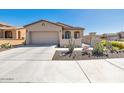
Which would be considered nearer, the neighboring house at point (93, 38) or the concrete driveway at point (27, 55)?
the concrete driveway at point (27, 55)

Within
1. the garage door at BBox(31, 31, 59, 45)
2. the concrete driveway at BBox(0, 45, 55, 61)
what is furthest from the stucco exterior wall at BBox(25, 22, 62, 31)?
the concrete driveway at BBox(0, 45, 55, 61)

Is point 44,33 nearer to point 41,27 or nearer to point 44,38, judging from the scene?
point 44,38

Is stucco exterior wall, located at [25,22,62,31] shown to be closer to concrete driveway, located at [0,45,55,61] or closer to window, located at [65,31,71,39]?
window, located at [65,31,71,39]

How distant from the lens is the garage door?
2650 cm

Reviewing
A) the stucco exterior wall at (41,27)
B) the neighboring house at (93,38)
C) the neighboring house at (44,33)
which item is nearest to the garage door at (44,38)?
the neighboring house at (44,33)

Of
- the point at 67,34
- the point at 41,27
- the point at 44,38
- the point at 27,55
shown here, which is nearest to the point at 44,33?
the point at 44,38

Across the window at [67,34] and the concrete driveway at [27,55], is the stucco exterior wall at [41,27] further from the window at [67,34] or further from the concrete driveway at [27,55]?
the concrete driveway at [27,55]

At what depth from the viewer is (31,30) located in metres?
26.0

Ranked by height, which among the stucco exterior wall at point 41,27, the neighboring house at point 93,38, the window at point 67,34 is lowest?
the neighboring house at point 93,38

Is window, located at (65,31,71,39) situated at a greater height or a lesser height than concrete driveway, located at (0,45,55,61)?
greater

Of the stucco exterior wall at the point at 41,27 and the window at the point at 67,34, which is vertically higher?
the stucco exterior wall at the point at 41,27

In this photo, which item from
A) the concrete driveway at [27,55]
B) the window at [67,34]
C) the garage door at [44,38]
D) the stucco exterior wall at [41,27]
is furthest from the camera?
the window at [67,34]

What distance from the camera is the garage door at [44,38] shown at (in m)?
26.5
